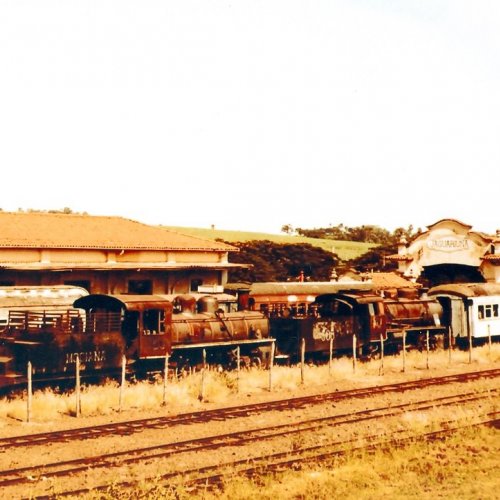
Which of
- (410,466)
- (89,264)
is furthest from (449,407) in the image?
(89,264)

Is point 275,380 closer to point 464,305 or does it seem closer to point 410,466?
point 410,466

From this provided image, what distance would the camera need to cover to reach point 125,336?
21547 millimetres

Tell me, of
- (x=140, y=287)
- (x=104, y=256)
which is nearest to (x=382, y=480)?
(x=140, y=287)

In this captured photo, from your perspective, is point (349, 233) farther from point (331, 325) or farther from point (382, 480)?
point (382, 480)

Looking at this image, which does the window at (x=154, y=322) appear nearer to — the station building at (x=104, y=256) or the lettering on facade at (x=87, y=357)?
the lettering on facade at (x=87, y=357)

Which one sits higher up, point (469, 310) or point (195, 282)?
A: point (195, 282)

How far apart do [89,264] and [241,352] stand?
11.6m

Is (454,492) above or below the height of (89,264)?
below

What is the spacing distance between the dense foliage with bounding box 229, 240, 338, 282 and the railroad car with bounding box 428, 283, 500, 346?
24074 mm

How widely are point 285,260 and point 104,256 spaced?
29340 millimetres

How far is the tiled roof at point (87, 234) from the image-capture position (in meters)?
33.2

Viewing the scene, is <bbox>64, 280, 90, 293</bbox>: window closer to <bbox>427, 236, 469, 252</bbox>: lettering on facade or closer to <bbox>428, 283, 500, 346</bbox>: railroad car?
<bbox>428, 283, 500, 346</bbox>: railroad car

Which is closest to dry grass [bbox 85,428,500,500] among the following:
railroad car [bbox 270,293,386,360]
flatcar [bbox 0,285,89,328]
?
flatcar [bbox 0,285,89,328]

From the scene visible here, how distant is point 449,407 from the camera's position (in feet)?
62.3
